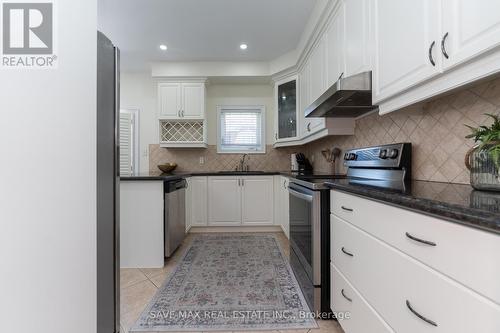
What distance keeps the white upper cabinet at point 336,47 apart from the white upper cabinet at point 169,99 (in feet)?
8.10

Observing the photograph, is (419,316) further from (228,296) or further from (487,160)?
(228,296)

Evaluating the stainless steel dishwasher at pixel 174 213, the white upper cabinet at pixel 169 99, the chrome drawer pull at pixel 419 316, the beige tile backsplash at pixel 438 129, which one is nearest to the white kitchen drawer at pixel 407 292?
the chrome drawer pull at pixel 419 316

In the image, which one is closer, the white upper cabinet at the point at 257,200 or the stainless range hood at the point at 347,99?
the stainless range hood at the point at 347,99

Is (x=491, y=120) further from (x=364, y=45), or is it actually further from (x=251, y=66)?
(x=251, y=66)

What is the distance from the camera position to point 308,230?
1.72 meters

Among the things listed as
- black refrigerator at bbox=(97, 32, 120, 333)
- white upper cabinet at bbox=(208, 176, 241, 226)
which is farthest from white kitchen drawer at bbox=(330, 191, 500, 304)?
white upper cabinet at bbox=(208, 176, 241, 226)

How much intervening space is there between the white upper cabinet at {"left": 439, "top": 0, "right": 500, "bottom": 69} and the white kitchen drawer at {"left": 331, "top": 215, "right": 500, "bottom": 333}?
29.6 inches

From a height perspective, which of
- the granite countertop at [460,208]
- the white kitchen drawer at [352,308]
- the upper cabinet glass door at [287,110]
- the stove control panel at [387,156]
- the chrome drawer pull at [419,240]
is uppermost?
the upper cabinet glass door at [287,110]

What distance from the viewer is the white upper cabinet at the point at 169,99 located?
12.6 feet

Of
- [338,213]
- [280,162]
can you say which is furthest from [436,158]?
[280,162]

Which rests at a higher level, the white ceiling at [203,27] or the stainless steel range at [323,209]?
the white ceiling at [203,27]

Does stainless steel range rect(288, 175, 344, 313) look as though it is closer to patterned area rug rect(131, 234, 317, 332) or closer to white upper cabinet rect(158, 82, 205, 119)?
patterned area rug rect(131, 234, 317, 332)

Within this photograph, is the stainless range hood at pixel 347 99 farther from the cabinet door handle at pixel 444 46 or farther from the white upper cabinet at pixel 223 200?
the white upper cabinet at pixel 223 200

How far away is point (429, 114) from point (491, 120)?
0.37 meters
